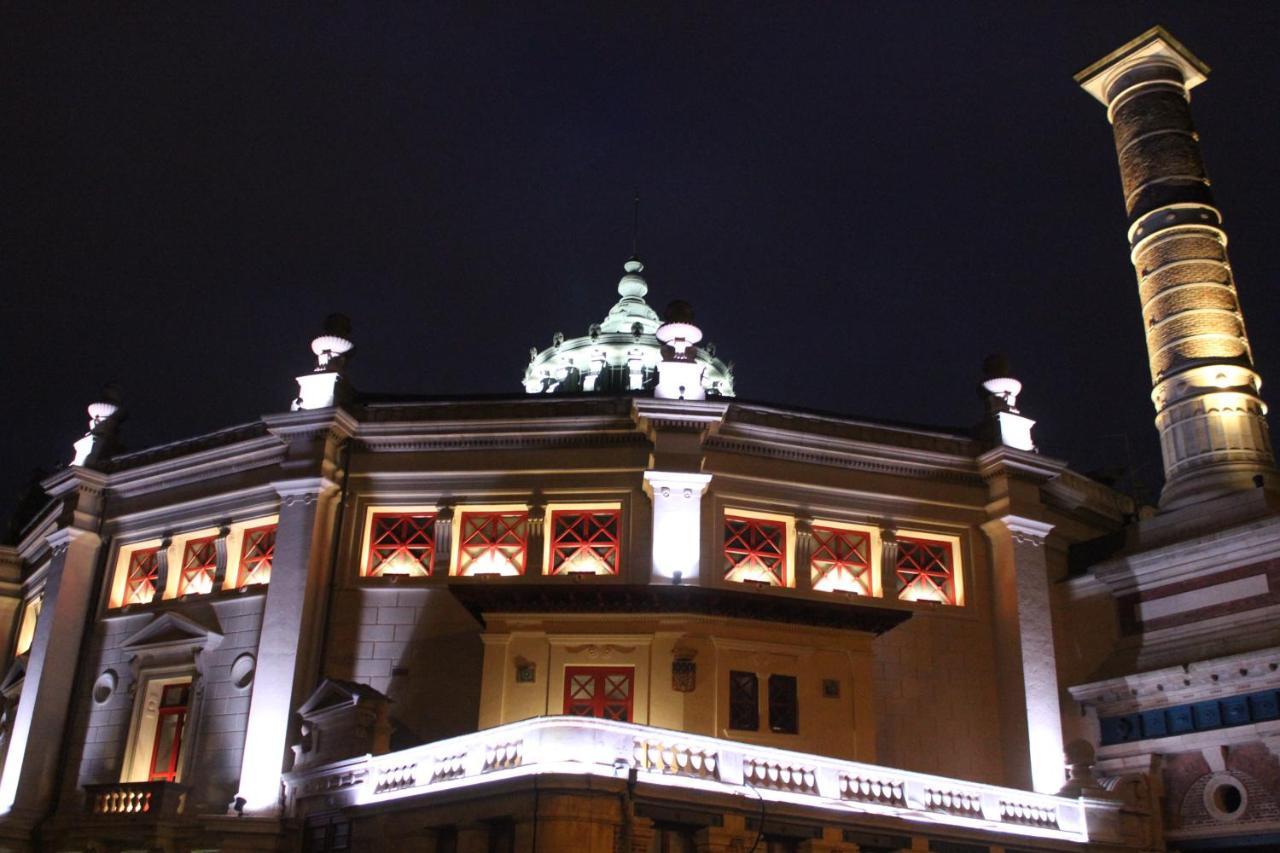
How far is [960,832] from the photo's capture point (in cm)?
2033

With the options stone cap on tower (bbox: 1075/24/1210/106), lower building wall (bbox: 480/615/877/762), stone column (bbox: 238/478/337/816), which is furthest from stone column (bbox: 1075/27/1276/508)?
stone column (bbox: 238/478/337/816)

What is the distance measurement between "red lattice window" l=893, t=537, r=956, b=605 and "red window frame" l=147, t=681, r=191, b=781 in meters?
16.2

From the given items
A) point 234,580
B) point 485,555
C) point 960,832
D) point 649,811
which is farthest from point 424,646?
point 960,832

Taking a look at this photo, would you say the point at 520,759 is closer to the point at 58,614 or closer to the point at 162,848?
the point at 162,848

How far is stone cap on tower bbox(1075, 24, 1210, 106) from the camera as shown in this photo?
3203 centimetres

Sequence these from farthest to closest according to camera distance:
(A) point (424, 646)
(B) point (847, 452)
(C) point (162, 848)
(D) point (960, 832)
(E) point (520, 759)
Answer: (B) point (847, 452) → (A) point (424, 646) → (C) point (162, 848) → (D) point (960, 832) → (E) point (520, 759)

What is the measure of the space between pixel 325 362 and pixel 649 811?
15171 millimetres

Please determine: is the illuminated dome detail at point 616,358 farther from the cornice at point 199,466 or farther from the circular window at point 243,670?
the circular window at point 243,670

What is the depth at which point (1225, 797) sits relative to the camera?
78.1ft

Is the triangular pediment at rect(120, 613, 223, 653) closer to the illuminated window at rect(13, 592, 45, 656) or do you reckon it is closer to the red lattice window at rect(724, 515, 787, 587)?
the illuminated window at rect(13, 592, 45, 656)

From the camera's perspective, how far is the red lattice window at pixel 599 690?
24.0 meters

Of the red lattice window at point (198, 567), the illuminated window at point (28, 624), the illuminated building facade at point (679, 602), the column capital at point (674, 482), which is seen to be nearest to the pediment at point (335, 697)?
the illuminated building facade at point (679, 602)

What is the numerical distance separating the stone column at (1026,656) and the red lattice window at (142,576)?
19791 mm

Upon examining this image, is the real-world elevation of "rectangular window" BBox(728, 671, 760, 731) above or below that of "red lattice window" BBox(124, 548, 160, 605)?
below
